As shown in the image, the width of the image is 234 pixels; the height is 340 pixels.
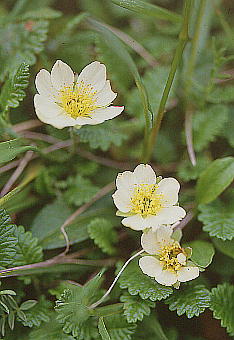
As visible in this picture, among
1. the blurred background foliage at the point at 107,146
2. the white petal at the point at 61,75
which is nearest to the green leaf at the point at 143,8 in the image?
the blurred background foliage at the point at 107,146

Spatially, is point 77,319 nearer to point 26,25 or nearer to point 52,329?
point 52,329

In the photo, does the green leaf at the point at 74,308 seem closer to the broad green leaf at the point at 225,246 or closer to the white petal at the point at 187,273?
the white petal at the point at 187,273

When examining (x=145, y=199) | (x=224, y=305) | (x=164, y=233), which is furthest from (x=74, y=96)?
(x=224, y=305)

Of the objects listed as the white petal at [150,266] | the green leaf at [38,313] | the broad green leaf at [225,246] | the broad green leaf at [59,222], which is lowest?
the green leaf at [38,313]

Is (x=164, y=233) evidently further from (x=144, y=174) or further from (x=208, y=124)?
(x=208, y=124)

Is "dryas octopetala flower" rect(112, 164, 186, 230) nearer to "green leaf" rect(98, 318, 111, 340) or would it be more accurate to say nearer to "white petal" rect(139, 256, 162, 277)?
"white petal" rect(139, 256, 162, 277)

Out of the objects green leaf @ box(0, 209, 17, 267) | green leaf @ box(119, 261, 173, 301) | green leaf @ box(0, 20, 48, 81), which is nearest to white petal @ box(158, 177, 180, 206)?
green leaf @ box(119, 261, 173, 301)
